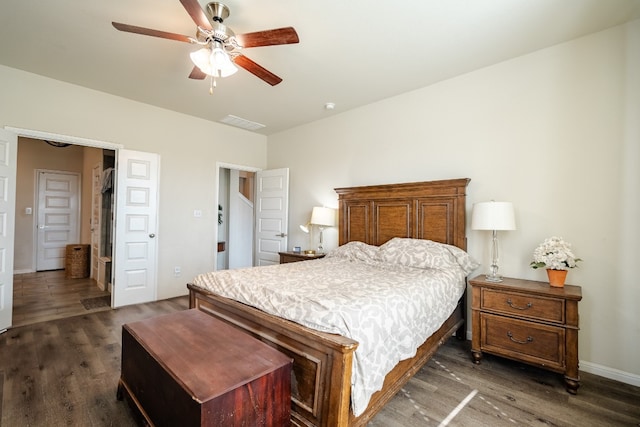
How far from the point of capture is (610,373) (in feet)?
7.57

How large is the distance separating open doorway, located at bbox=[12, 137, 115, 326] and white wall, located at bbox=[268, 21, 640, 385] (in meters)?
5.01

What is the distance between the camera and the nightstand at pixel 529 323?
211cm

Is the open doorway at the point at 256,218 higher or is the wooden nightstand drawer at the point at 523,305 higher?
the open doorway at the point at 256,218

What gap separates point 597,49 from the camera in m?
2.45

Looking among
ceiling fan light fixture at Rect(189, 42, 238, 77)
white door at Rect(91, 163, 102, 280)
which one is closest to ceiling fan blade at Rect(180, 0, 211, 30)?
ceiling fan light fixture at Rect(189, 42, 238, 77)

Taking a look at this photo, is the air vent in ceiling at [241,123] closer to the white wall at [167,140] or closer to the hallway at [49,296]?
the white wall at [167,140]

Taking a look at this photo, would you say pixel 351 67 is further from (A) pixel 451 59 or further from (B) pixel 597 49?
(B) pixel 597 49

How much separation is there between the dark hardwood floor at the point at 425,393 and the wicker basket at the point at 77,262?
3360 millimetres

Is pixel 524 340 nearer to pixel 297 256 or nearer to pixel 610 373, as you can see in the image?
pixel 610 373

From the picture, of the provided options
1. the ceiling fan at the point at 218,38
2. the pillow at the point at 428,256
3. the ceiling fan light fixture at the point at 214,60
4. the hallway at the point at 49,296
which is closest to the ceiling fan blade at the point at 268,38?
the ceiling fan at the point at 218,38

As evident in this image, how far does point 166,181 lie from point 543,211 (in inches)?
182

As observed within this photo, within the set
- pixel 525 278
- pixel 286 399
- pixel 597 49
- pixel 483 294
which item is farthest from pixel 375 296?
pixel 597 49

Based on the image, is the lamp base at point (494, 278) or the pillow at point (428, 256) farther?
the pillow at point (428, 256)

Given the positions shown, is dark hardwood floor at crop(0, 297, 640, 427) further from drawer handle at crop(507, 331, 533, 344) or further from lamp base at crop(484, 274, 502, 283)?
lamp base at crop(484, 274, 502, 283)
